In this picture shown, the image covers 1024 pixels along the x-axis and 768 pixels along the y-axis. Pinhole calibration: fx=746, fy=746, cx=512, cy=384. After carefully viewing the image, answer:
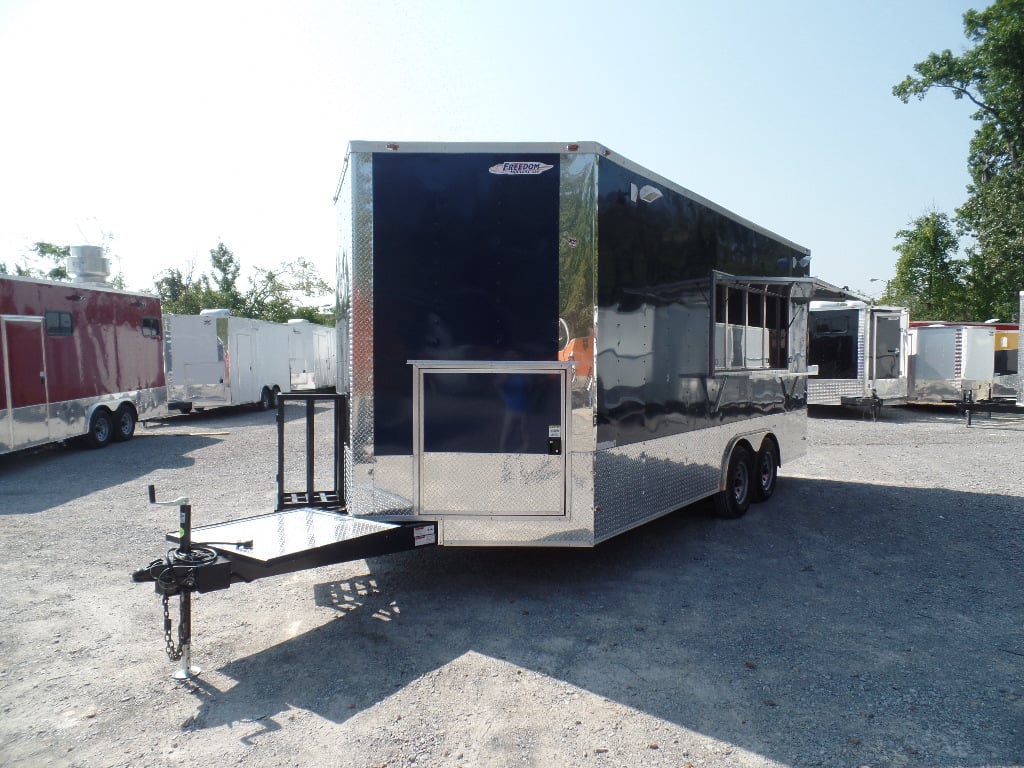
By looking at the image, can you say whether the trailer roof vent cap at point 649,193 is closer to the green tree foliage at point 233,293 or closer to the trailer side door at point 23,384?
the trailer side door at point 23,384

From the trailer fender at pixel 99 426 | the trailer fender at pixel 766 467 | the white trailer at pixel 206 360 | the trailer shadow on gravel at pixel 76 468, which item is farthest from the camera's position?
the white trailer at pixel 206 360

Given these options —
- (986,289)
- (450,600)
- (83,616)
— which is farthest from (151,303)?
(986,289)

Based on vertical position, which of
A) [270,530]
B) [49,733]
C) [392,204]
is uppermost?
[392,204]

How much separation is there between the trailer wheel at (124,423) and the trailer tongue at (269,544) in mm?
8789

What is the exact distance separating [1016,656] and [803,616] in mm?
1121

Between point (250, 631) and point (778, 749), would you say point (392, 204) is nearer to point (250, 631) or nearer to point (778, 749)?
point (250, 631)

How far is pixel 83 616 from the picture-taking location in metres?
4.73

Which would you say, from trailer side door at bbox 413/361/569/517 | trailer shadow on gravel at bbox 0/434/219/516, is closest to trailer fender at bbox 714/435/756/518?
trailer side door at bbox 413/361/569/517

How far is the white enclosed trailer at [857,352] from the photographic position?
16.5 m

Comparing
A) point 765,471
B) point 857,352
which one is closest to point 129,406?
point 765,471

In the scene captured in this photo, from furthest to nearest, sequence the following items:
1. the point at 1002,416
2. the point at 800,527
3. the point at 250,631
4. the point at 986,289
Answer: the point at 986,289 < the point at 1002,416 < the point at 800,527 < the point at 250,631

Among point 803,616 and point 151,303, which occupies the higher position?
point 151,303

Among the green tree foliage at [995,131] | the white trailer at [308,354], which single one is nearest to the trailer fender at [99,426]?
the white trailer at [308,354]

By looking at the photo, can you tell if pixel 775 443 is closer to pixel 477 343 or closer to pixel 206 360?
pixel 477 343
